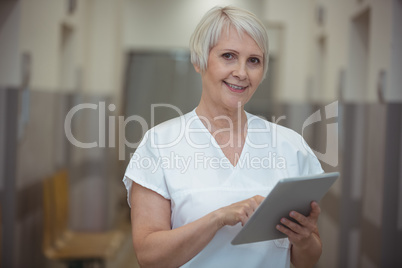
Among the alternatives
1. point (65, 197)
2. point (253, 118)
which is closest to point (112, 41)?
point (65, 197)

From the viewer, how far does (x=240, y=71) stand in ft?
3.23

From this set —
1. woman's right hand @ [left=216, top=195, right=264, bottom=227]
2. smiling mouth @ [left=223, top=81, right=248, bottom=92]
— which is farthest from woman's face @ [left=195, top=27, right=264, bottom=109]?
woman's right hand @ [left=216, top=195, right=264, bottom=227]

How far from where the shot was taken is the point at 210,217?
0.91 meters

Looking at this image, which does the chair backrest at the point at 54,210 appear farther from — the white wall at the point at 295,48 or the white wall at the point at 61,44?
the white wall at the point at 295,48

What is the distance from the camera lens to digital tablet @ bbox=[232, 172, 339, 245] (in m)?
0.84

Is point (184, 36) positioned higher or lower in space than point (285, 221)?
higher

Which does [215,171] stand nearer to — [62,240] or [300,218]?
[300,218]

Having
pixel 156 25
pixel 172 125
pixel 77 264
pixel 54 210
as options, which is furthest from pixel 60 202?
pixel 172 125

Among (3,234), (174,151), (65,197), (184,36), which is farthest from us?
(184,36)

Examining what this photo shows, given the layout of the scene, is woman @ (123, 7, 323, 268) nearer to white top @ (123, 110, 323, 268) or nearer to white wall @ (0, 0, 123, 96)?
white top @ (123, 110, 323, 268)

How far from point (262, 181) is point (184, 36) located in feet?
8.89

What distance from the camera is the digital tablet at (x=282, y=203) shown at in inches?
33.0

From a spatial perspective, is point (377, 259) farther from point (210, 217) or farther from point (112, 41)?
point (112, 41)

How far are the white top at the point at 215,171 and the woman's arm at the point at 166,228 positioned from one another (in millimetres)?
30
